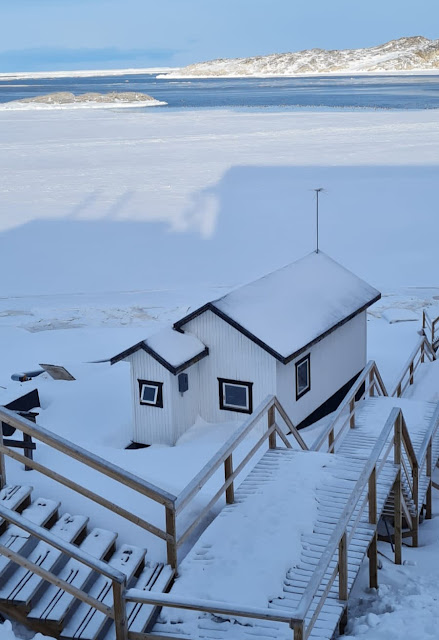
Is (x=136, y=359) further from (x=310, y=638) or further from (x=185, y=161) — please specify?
(x=185, y=161)

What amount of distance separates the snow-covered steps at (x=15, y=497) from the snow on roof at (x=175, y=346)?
209 inches

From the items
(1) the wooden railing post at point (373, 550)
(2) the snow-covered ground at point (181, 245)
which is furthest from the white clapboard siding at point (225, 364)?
(1) the wooden railing post at point (373, 550)

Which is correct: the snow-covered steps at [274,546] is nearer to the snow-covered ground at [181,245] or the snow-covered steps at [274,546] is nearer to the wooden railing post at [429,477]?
the snow-covered ground at [181,245]

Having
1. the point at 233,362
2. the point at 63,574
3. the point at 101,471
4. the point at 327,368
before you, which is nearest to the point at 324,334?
the point at 327,368

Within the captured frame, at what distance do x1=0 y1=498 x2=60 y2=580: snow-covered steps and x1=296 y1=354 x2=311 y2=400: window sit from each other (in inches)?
264

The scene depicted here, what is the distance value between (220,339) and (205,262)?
1441 centimetres

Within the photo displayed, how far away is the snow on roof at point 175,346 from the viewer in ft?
40.2

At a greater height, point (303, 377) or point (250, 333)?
point (250, 333)

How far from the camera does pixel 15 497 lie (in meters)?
6.69

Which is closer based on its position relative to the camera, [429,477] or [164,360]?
[429,477]

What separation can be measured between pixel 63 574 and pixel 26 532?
1.53 ft

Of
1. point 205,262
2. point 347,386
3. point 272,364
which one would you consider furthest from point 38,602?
point 205,262

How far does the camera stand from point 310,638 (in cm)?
569

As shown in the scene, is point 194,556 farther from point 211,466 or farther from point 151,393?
point 151,393
